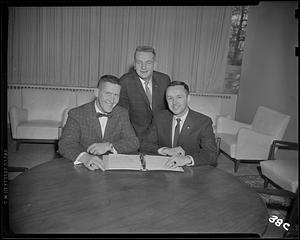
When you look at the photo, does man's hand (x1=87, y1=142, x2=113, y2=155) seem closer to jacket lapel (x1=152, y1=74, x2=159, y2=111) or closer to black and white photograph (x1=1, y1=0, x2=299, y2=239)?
black and white photograph (x1=1, y1=0, x2=299, y2=239)

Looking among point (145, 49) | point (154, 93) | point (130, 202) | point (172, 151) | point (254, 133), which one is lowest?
point (130, 202)

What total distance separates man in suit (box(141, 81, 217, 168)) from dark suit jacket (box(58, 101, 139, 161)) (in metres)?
0.08

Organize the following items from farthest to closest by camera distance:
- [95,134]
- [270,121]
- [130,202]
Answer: [95,134] < [130,202] < [270,121]

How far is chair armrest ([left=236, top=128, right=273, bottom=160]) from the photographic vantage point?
1.00 m

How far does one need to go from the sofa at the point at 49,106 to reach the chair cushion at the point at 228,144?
0.23 feet

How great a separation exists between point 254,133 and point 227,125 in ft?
0.34

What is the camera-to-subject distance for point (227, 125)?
1.06 m

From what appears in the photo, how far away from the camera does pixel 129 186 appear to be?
111 cm

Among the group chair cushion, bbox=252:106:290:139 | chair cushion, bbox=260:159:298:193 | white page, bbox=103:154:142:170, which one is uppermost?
chair cushion, bbox=252:106:290:139

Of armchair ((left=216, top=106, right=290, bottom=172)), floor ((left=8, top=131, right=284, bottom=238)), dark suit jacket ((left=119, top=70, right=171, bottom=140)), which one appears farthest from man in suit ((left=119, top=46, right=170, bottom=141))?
floor ((left=8, top=131, right=284, bottom=238))

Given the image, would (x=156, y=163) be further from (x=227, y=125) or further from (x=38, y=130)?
(x=38, y=130)

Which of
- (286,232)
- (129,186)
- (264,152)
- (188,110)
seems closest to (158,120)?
(188,110)

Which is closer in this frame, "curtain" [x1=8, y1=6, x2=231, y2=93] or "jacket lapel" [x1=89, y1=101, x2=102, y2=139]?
"curtain" [x1=8, y1=6, x2=231, y2=93]

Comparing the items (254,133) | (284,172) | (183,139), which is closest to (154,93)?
(183,139)
